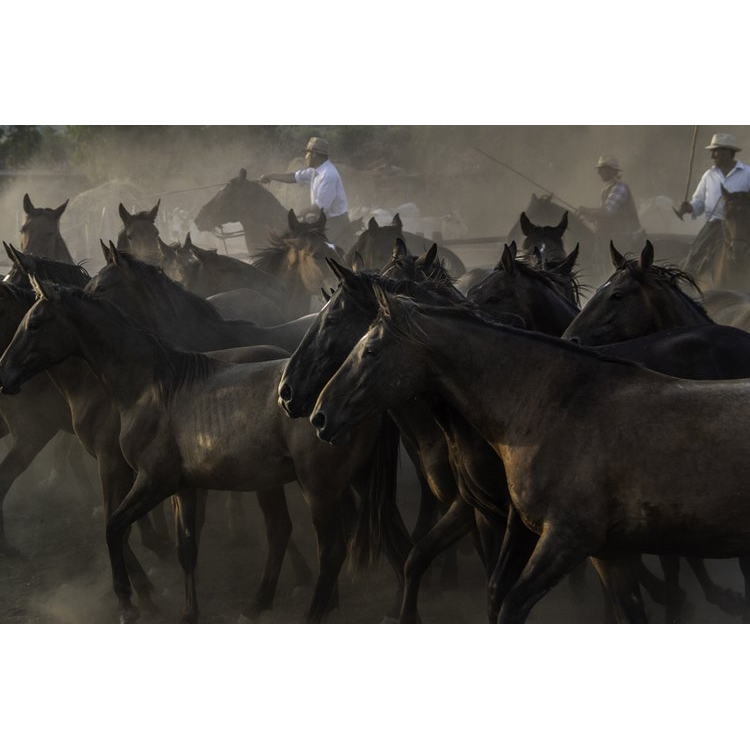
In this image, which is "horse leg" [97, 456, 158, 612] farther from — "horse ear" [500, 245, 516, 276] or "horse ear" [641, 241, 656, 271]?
"horse ear" [641, 241, 656, 271]

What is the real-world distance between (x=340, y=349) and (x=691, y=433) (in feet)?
5.61

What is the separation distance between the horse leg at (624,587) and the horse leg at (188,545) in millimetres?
2305

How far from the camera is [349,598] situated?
249 inches

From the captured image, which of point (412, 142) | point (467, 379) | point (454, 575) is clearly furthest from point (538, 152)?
point (467, 379)

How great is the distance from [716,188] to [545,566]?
23.4 ft

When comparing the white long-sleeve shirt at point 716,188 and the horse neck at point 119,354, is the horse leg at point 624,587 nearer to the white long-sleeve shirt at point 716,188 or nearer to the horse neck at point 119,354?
the horse neck at point 119,354

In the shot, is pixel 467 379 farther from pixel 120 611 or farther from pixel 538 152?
pixel 538 152

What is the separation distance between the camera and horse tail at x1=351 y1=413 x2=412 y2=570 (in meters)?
5.88

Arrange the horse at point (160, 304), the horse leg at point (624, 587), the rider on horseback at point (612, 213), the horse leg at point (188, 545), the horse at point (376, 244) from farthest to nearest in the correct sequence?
the rider on horseback at point (612, 213) → the horse at point (376, 244) → the horse at point (160, 304) → the horse leg at point (188, 545) → the horse leg at point (624, 587)

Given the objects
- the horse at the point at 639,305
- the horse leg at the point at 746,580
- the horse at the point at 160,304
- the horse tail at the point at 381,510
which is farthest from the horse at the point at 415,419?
the horse at the point at 160,304

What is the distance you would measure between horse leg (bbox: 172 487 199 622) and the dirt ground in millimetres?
174

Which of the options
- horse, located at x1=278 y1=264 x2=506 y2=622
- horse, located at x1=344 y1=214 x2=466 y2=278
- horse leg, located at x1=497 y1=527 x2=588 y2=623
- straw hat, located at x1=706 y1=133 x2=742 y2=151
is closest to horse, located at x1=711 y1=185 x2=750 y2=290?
straw hat, located at x1=706 y1=133 x2=742 y2=151

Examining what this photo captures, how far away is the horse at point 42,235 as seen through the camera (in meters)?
10.3

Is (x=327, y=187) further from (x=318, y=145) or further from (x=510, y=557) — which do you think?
(x=510, y=557)
